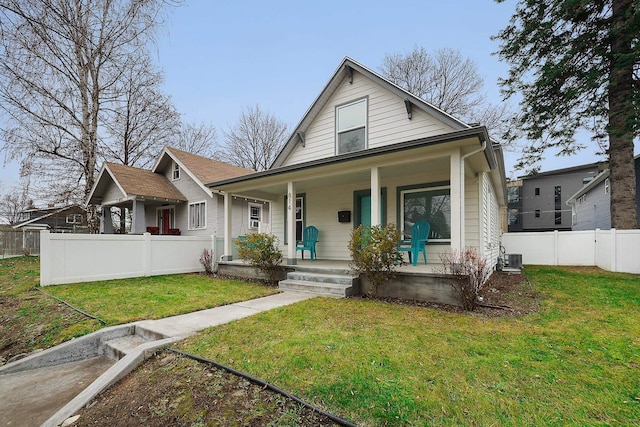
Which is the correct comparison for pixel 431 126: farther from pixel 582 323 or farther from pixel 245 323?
pixel 245 323

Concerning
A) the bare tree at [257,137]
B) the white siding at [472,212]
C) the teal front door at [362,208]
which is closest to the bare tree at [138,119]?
the bare tree at [257,137]

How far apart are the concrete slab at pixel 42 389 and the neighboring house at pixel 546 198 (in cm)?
2925

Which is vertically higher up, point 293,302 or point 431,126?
point 431,126

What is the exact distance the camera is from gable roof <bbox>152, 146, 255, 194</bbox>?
44.9 ft

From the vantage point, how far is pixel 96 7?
11656mm

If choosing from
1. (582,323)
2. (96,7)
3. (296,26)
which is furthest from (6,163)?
(582,323)

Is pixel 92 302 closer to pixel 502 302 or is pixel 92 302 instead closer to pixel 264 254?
pixel 264 254

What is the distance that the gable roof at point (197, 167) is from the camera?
538 inches

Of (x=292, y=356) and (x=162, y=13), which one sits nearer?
(x=292, y=356)

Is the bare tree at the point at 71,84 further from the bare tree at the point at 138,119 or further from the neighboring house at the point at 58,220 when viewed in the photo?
the neighboring house at the point at 58,220

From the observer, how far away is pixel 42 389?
9.72 ft

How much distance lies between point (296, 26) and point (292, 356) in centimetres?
1331

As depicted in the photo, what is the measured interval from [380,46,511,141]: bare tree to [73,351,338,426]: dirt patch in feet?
60.1

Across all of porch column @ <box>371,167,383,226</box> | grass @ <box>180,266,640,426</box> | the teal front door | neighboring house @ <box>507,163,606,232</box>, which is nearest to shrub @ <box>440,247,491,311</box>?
grass @ <box>180,266,640,426</box>
